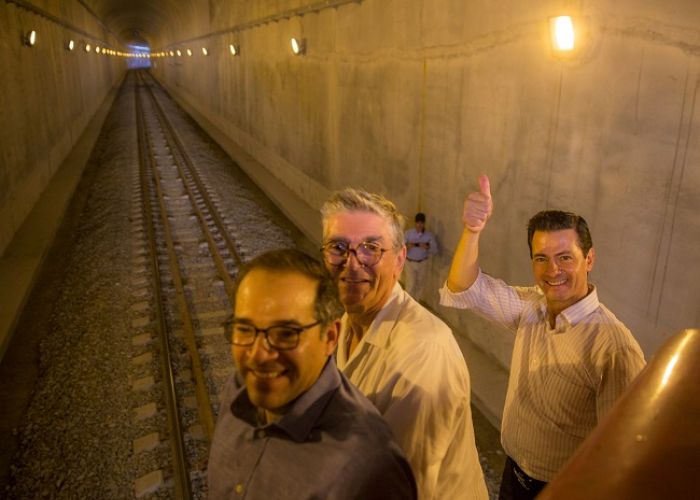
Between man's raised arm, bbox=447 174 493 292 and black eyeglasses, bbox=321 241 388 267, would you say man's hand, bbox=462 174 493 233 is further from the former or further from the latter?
black eyeglasses, bbox=321 241 388 267

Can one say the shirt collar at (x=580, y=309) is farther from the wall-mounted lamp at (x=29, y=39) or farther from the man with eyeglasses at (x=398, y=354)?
the wall-mounted lamp at (x=29, y=39)

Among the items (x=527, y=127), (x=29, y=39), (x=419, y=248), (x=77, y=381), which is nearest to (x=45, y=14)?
(x=29, y=39)

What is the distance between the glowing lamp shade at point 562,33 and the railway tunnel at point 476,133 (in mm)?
33

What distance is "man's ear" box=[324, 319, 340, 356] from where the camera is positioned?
1.80m

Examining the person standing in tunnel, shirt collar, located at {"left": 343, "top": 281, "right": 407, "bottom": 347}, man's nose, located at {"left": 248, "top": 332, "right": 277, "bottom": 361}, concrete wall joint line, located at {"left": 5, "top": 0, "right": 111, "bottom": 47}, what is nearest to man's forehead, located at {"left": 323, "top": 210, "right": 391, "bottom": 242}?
shirt collar, located at {"left": 343, "top": 281, "right": 407, "bottom": 347}

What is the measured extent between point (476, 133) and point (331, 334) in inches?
194

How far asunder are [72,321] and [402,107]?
5.51 metres

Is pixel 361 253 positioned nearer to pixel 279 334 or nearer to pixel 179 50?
pixel 279 334

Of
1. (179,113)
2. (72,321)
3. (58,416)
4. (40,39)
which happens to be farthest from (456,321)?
(179,113)

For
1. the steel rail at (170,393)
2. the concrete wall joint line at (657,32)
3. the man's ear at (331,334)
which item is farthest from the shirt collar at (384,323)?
the steel rail at (170,393)

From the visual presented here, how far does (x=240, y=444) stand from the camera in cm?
189

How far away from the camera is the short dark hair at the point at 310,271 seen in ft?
5.73

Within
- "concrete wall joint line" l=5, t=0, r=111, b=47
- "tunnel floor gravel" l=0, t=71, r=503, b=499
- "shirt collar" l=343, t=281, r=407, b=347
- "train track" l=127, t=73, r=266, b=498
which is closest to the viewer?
"shirt collar" l=343, t=281, r=407, b=347

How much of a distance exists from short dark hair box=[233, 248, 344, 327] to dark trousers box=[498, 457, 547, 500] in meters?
1.66
